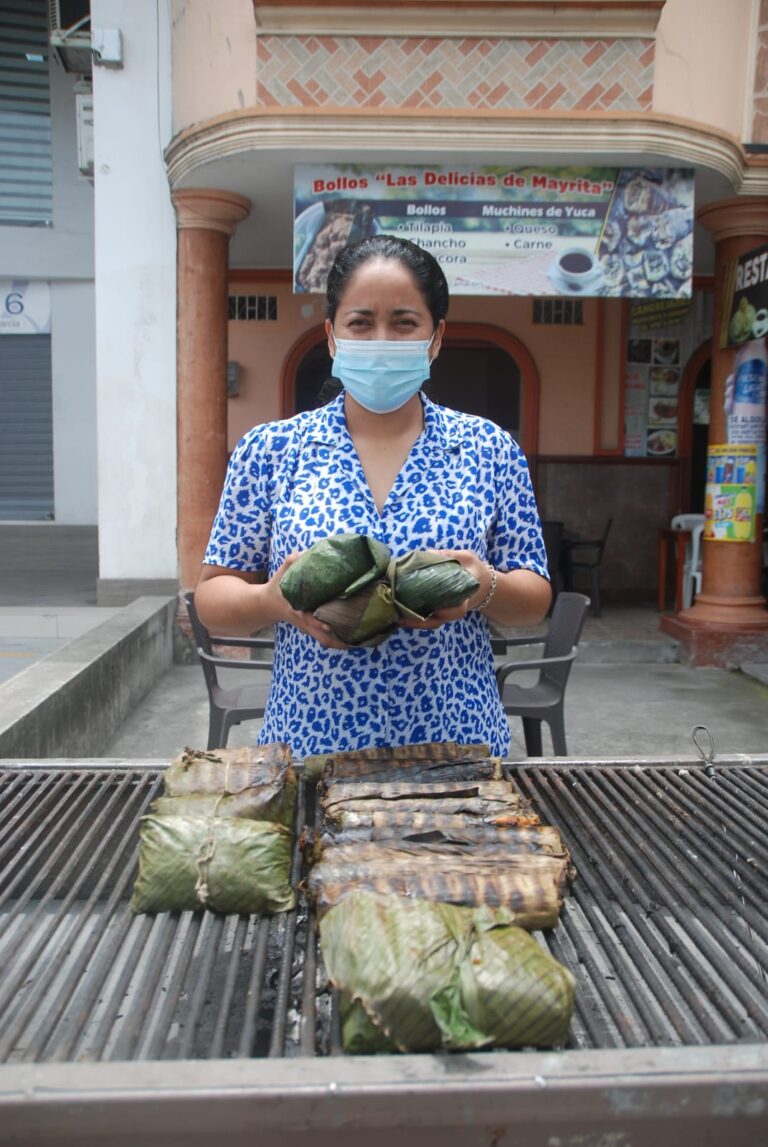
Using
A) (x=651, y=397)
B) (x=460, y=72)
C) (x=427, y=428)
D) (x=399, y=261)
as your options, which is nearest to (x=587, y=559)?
(x=651, y=397)

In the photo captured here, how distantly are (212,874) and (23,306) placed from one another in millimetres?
12202

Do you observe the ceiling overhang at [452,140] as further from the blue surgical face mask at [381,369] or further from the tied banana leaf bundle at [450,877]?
the tied banana leaf bundle at [450,877]

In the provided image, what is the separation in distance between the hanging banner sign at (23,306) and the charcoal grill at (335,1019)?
1154 cm

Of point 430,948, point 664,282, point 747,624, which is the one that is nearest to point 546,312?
point 664,282

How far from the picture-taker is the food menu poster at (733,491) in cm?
714

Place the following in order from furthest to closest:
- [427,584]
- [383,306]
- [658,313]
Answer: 1. [658,313]
2. [383,306]
3. [427,584]

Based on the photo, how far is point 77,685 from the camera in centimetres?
429

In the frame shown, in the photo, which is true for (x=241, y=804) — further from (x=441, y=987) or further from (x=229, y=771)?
(x=441, y=987)

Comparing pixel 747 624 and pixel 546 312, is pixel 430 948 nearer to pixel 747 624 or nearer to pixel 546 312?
pixel 747 624

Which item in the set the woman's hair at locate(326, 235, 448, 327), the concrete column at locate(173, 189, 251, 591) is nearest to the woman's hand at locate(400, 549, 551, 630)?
the woman's hair at locate(326, 235, 448, 327)

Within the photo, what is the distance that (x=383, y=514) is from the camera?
185cm

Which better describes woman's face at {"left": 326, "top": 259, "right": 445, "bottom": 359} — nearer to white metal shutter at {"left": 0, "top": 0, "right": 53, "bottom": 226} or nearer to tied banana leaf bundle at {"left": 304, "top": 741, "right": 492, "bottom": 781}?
tied banana leaf bundle at {"left": 304, "top": 741, "right": 492, "bottom": 781}

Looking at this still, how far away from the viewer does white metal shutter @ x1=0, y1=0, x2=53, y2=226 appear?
11531 mm

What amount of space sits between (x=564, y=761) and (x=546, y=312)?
828 cm
